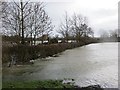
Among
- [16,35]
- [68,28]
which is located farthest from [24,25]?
[68,28]

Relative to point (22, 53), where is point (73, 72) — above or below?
below

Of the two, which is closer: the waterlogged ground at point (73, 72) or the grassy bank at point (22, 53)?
the waterlogged ground at point (73, 72)

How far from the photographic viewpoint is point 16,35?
837 inches

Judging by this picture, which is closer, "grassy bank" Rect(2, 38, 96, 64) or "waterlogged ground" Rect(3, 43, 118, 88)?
"waterlogged ground" Rect(3, 43, 118, 88)

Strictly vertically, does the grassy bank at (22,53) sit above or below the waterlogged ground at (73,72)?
above

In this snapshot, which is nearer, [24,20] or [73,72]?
[73,72]

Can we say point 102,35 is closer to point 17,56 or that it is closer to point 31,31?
point 31,31

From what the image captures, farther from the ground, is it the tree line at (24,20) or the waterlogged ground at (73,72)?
the tree line at (24,20)

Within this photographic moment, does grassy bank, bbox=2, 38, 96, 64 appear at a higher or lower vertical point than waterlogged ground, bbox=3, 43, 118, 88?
higher

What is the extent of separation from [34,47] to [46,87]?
1220cm

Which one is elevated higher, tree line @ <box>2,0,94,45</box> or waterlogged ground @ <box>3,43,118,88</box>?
tree line @ <box>2,0,94,45</box>

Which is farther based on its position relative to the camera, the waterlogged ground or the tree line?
the tree line

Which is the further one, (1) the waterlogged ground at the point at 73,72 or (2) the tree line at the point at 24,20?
(2) the tree line at the point at 24,20

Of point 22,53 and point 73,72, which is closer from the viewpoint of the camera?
point 73,72
